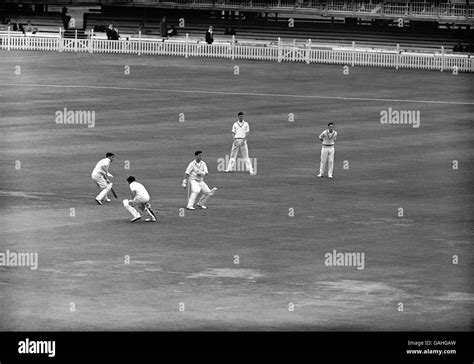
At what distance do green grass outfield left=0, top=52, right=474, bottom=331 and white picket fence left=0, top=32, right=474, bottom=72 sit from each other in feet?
30.6

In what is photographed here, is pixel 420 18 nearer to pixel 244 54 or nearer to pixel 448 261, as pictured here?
pixel 244 54

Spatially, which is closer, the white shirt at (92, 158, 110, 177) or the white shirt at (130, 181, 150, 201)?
the white shirt at (130, 181, 150, 201)

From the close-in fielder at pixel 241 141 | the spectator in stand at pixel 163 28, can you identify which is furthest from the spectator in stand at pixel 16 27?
the close-in fielder at pixel 241 141

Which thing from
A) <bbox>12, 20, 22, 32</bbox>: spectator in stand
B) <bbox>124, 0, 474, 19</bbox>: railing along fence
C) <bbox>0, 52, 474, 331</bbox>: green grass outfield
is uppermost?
<bbox>124, 0, 474, 19</bbox>: railing along fence

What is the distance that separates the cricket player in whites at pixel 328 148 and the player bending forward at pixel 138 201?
728cm

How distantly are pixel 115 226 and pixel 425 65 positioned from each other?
39000 mm

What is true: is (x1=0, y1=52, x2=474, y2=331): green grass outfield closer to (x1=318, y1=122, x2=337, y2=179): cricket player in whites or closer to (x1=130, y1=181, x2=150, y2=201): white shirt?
(x1=318, y1=122, x2=337, y2=179): cricket player in whites

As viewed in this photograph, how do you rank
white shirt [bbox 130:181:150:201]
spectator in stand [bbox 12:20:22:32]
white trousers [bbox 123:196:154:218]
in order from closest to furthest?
white shirt [bbox 130:181:150:201]
white trousers [bbox 123:196:154:218]
spectator in stand [bbox 12:20:22:32]

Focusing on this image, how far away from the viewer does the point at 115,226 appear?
30.4m

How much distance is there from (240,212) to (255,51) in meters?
38.5

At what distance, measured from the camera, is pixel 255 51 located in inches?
2761

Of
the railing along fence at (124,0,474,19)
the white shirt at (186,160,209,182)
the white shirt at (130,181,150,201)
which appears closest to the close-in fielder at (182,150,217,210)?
the white shirt at (186,160,209,182)

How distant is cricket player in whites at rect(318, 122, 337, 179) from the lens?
36.9 m

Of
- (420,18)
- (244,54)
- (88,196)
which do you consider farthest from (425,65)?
(88,196)
